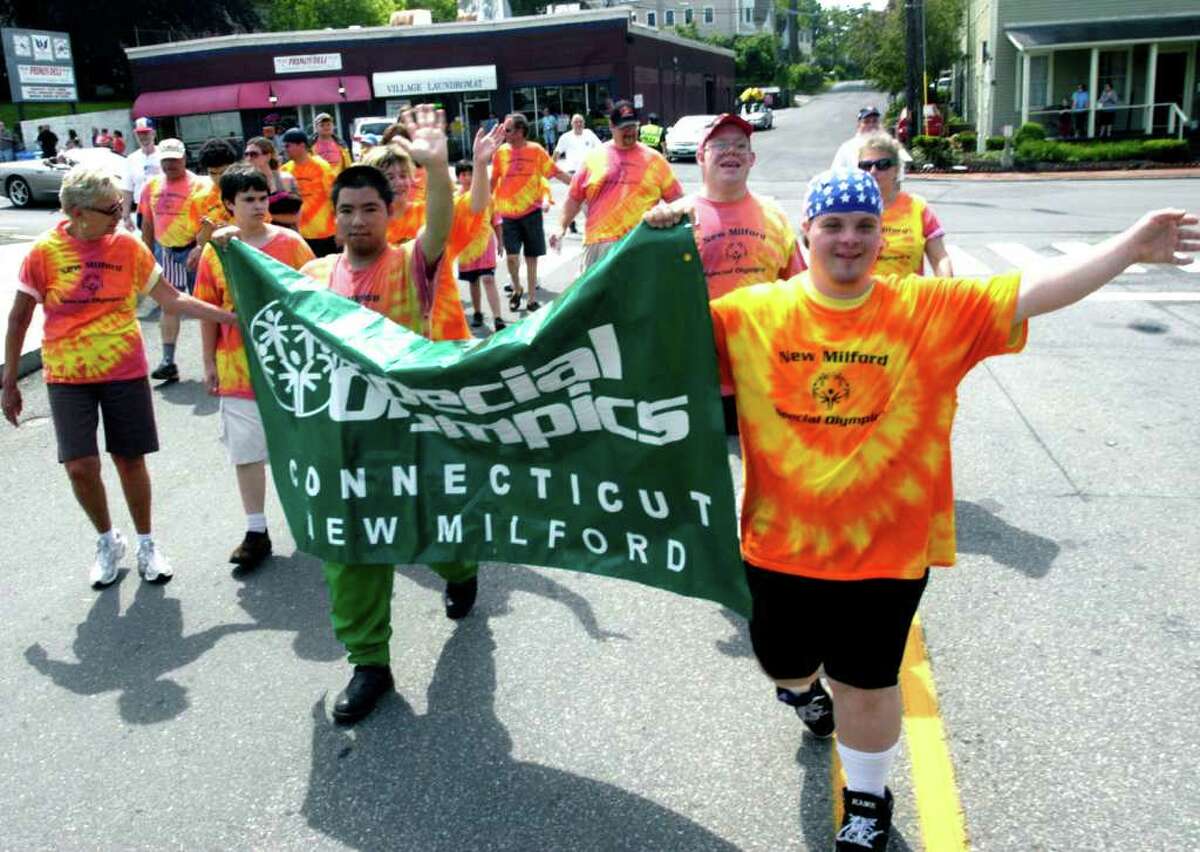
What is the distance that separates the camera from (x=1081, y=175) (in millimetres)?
25172

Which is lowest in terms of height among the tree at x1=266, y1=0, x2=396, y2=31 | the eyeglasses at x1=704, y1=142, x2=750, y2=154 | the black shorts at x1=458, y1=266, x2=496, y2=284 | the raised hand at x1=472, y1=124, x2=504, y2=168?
the black shorts at x1=458, y1=266, x2=496, y2=284

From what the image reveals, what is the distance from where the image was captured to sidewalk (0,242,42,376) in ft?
33.0

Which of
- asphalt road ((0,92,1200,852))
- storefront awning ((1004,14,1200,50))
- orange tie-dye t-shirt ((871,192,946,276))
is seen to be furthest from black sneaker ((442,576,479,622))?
storefront awning ((1004,14,1200,50))

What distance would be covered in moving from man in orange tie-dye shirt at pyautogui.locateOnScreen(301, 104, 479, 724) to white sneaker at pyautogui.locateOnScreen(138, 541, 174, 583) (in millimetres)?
1655

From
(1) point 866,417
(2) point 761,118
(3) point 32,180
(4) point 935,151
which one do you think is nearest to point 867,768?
(1) point 866,417

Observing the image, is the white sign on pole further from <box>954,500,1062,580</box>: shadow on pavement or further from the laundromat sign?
<box>954,500,1062,580</box>: shadow on pavement

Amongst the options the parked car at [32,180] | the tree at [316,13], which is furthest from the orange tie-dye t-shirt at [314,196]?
the tree at [316,13]

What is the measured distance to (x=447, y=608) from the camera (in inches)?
184

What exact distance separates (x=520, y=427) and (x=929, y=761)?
1.67 metres

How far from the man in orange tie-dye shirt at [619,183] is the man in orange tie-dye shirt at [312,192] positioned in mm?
2684

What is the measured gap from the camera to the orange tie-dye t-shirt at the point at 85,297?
497 centimetres

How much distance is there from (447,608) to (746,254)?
211 centimetres

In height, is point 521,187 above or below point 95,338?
above

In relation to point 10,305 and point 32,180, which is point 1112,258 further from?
point 32,180
